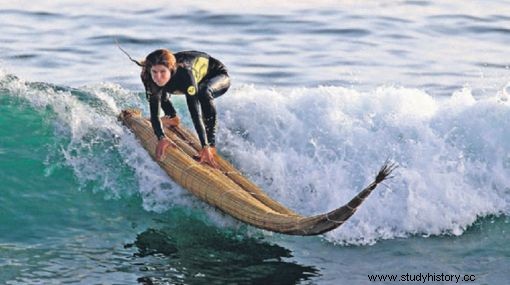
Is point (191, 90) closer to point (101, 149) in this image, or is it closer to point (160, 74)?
point (160, 74)

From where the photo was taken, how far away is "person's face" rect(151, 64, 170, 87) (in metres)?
11.9

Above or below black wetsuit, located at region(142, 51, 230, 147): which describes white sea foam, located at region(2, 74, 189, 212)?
below

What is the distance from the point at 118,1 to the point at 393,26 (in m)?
6.69

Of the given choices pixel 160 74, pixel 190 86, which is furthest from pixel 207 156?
pixel 160 74

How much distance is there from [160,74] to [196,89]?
51 centimetres

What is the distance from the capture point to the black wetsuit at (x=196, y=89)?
40.1 ft

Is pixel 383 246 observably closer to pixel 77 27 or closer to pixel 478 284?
pixel 478 284

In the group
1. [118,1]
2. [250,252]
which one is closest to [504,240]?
[250,252]

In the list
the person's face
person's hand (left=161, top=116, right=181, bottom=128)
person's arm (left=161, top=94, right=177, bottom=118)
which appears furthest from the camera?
person's hand (left=161, top=116, right=181, bottom=128)

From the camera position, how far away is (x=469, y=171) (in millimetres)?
13625

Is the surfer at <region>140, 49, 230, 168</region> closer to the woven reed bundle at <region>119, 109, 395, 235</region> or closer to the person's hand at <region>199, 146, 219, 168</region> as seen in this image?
the person's hand at <region>199, 146, 219, 168</region>

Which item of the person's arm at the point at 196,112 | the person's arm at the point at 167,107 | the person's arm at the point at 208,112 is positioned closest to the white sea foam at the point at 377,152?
the person's arm at the point at 167,107

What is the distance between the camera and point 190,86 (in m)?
12.2

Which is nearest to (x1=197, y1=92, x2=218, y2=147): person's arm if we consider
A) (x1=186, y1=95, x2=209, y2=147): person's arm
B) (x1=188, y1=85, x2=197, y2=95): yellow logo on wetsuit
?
(x1=186, y1=95, x2=209, y2=147): person's arm
